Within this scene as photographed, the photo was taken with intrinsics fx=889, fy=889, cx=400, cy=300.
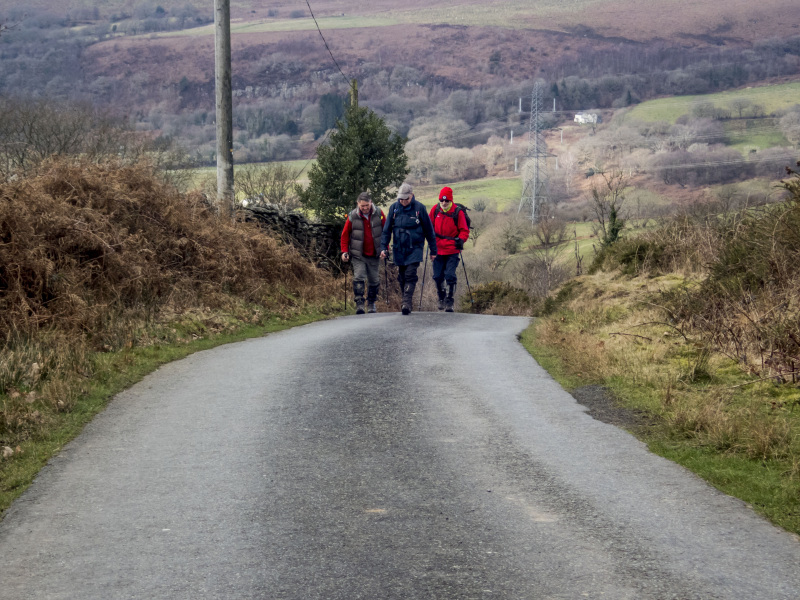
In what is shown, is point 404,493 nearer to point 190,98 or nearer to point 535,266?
point 535,266

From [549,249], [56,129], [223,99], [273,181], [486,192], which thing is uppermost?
[223,99]

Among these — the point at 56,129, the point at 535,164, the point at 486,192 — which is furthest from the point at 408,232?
the point at 486,192

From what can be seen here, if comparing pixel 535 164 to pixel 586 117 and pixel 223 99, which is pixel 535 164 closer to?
pixel 586 117

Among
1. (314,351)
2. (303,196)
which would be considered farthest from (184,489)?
(303,196)

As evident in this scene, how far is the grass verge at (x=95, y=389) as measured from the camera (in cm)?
646

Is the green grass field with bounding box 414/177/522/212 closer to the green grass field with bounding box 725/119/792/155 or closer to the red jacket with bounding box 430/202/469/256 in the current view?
the green grass field with bounding box 725/119/792/155

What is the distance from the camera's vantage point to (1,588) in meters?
4.46

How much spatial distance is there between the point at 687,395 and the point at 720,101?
603 feet

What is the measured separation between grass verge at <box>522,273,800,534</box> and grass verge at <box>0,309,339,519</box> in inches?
189

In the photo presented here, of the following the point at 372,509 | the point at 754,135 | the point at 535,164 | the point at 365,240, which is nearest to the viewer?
the point at 372,509

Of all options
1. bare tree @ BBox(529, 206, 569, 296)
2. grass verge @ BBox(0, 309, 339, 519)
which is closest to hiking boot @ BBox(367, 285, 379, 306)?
grass verge @ BBox(0, 309, 339, 519)

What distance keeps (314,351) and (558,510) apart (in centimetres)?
702

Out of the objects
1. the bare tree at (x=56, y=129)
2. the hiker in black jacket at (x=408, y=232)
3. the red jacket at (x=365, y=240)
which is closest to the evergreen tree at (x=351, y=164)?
the bare tree at (x=56, y=129)

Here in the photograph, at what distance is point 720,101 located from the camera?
177 m
